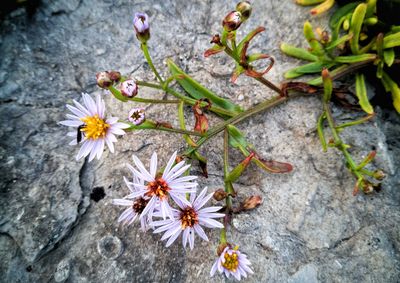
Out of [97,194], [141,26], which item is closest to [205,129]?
[141,26]

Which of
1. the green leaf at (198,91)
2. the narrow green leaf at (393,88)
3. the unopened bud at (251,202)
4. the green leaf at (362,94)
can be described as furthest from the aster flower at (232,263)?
the narrow green leaf at (393,88)

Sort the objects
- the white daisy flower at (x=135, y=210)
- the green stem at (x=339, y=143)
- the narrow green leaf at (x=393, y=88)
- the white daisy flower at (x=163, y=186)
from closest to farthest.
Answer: the white daisy flower at (x=163, y=186) → the white daisy flower at (x=135, y=210) → the green stem at (x=339, y=143) → the narrow green leaf at (x=393, y=88)

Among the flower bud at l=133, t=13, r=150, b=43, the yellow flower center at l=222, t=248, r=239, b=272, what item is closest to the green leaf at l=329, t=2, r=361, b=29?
the flower bud at l=133, t=13, r=150, b=43

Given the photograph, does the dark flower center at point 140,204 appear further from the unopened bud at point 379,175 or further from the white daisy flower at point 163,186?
the unopened bud at point 379,175

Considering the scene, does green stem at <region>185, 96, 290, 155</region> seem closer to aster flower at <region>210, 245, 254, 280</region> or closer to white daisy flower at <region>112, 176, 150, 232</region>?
white daisy flower at <region>112, 176, 150, 232</region>

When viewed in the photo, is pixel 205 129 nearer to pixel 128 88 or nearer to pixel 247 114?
pixel 247 114
